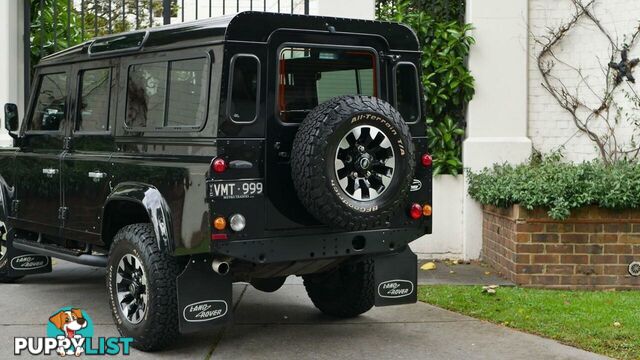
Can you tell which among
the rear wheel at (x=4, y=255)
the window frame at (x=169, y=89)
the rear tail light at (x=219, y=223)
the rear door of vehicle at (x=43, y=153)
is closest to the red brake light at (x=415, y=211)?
the rear tail light at (x=219, y=223)

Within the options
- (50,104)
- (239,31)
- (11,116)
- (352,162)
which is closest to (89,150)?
(50,104)

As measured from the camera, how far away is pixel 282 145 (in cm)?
564

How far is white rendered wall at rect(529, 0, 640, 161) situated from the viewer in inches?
377

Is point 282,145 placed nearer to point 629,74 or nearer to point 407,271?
point 407,271

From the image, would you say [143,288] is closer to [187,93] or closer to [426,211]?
[187,93]

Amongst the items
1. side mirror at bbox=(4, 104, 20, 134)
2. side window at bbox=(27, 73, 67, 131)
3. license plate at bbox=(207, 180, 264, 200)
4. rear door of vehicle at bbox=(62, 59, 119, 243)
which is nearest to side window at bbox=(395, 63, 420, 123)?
license plate at bbox=(207, 180, 264, 200)

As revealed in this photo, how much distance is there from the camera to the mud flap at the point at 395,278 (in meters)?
6.28

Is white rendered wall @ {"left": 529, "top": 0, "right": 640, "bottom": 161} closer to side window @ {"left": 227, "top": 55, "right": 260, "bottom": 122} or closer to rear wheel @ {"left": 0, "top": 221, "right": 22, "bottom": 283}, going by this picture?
side window @ {"left": 227, "top": 55, "right": 260, "bottom": 122}

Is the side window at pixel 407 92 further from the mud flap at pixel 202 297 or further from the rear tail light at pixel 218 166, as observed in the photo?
the mud flap at pixel 202 297

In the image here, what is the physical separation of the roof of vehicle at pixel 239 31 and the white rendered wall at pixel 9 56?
3.81m

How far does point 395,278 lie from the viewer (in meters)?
6.33

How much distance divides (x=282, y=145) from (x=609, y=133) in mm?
5259

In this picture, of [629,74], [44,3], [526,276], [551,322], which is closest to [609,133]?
[629,74]

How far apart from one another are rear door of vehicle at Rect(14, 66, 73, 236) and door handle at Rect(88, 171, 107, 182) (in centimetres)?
64
